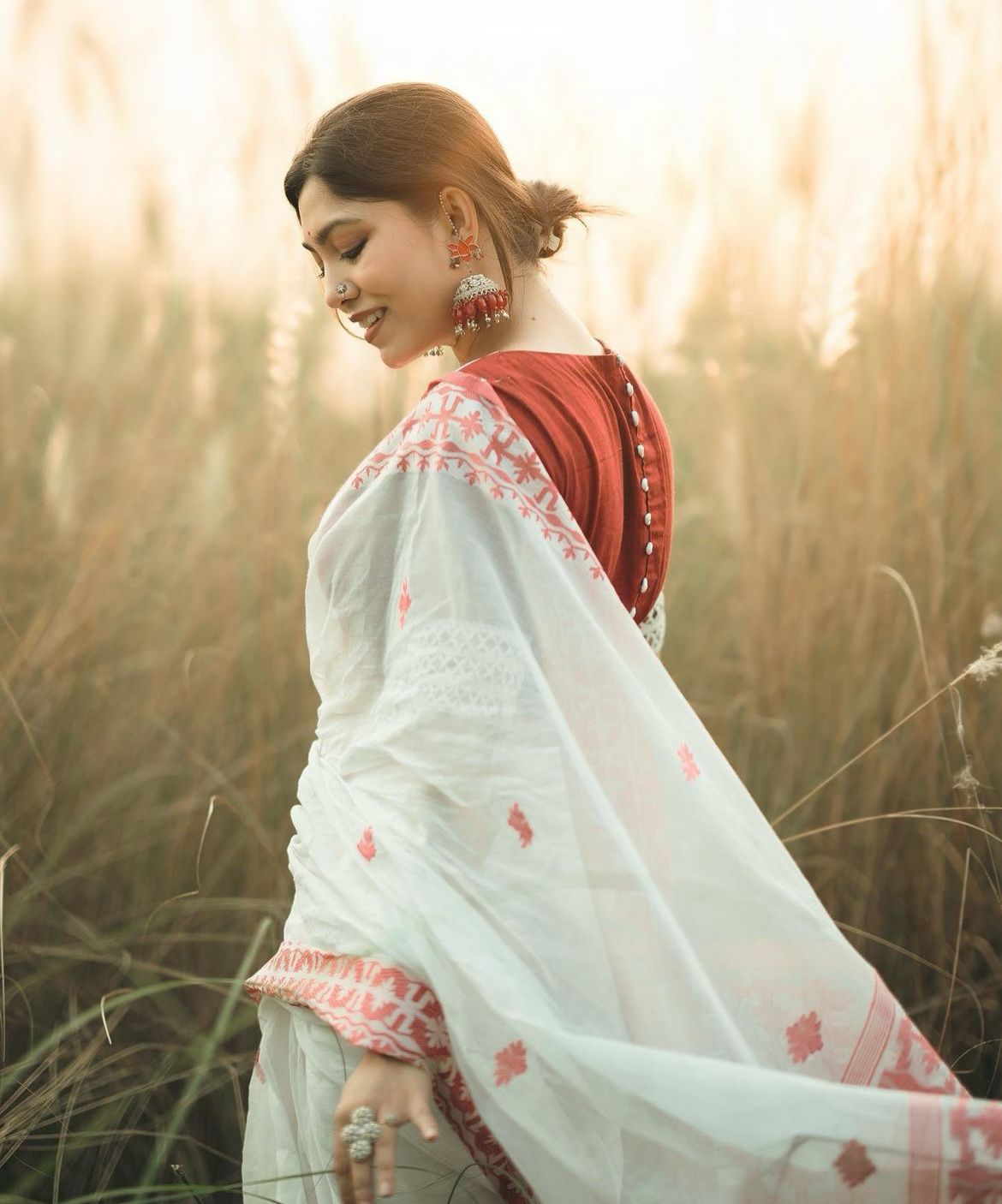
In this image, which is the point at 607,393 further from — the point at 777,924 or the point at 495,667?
the point at 777,924

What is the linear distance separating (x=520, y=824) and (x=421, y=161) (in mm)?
540

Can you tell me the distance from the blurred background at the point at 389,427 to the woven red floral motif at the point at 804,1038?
1.99 feet

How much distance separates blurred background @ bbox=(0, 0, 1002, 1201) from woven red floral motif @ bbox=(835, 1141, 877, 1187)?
731mm

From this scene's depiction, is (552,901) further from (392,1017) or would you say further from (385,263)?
(385,263)

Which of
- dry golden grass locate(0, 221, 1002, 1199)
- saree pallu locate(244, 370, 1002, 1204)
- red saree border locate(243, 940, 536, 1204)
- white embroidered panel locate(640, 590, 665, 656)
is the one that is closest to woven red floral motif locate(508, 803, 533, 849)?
saree pallu locate(244, 370, 1002, 1204)

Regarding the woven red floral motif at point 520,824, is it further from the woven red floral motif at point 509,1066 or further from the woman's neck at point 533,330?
the woman's neck at point 533,330

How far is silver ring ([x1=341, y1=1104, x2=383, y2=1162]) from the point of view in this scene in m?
0.73

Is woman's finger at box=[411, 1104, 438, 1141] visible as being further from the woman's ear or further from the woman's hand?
the woman's ear

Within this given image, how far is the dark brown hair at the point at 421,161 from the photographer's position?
99 centimetres

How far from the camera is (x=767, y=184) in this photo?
1819 millimetres

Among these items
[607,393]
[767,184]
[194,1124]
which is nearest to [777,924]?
[607,393]

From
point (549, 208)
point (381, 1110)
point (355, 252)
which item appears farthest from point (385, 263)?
point (381, 1110)

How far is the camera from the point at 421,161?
3.28 feet

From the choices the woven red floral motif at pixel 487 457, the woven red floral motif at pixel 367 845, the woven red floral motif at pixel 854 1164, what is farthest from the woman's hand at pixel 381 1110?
the woven red floral motif at pixel 487 457
